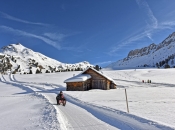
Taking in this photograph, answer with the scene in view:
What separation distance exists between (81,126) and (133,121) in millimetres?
3034

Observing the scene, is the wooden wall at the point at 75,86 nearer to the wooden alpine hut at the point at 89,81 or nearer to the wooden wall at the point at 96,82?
the wooden alpine hut at the point at 89,81

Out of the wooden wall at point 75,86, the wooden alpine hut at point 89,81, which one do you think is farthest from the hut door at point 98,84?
the wooden wall at point 75,86

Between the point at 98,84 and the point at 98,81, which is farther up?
the point at 98,81

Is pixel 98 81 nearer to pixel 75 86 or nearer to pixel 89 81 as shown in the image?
pixel 89 81

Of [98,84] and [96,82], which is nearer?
[98,84]

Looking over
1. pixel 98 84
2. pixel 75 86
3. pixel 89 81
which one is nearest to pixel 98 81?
pixel 98 84

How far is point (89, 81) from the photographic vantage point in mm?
40219

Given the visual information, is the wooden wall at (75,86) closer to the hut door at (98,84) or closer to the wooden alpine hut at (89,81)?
the wooden alpine hut at (89,81)

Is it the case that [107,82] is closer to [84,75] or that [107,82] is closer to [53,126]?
[84,75]

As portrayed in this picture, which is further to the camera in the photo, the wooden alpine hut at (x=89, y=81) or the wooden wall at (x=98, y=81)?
the wooden wall at (x=98, y=81)

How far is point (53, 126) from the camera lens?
361 inches

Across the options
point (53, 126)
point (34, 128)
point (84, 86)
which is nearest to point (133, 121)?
point (53, 126)

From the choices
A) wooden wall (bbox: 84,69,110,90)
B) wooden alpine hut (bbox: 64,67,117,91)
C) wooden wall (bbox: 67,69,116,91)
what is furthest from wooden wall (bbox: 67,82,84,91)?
wooden wall (bbox: 84,69,110,90)

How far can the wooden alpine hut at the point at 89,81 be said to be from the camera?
123 feet
